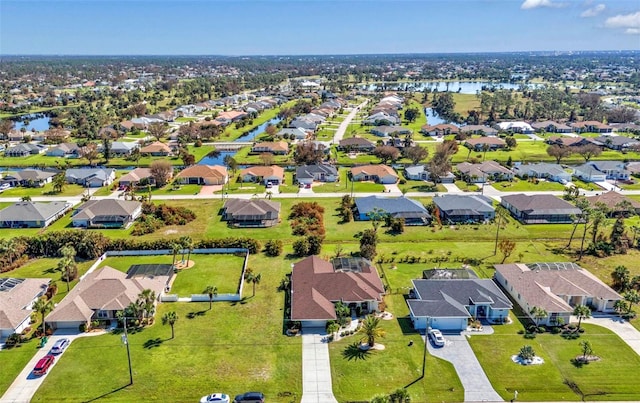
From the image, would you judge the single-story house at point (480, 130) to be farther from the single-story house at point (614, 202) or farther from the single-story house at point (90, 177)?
the single-story house at point (90, 177)

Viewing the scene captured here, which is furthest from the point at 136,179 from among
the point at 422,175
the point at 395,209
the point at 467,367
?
the point at 467,367

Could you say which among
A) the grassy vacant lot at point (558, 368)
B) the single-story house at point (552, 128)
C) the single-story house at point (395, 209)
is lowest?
the grassy vacant lot at point (558, 368)

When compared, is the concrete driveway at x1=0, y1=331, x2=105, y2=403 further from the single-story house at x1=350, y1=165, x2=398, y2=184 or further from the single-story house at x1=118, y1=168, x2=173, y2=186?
the single-story house at x1=350, y1=165, x2=398, y2=184

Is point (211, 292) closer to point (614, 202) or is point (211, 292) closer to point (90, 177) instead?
point (90, 177)

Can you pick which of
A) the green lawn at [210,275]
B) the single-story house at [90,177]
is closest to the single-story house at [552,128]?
the green lawn at [210,275]

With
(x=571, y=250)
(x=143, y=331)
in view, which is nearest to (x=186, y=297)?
(x=143, y=331)

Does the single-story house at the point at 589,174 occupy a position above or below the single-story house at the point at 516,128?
below
